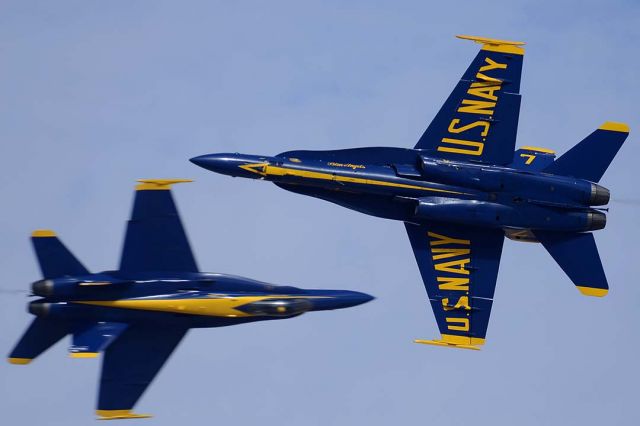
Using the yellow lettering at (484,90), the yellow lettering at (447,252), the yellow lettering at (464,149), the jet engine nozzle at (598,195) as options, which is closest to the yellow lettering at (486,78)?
the yellow lettering at (484,90)

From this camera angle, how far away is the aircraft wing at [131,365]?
5116 cm

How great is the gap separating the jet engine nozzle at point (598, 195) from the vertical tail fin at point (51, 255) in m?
13.0

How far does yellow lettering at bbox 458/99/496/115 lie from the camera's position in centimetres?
5334

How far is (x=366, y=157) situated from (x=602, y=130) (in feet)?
19.7

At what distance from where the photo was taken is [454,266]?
2104 inches

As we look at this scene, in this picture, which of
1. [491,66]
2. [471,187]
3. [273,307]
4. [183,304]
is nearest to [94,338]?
[183,304]

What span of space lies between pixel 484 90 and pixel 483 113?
60 cm

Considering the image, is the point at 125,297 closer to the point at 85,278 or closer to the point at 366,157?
the point at 85,278

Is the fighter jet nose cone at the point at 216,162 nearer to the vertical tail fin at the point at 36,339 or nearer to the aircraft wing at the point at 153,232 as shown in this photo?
the aircraft wing at the point at 153,232

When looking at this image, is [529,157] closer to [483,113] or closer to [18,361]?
[483,113]

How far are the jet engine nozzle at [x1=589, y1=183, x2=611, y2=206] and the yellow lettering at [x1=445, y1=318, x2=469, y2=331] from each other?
430 centimetres

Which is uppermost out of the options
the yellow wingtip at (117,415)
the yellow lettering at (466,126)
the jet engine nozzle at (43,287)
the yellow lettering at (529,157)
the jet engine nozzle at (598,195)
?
the yellow lettering at (466,126)

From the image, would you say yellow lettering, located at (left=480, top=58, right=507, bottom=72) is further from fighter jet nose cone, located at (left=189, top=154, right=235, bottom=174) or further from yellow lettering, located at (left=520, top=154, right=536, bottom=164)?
fighter jet nose cone, located at (left=189, top=154, right=235, bottom=174)

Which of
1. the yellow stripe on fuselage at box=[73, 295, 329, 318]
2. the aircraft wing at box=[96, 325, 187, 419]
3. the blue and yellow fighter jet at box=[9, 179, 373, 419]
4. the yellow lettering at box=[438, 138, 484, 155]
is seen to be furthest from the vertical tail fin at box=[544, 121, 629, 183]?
the aircraft wing at box=[96, 325, 187, 419]
